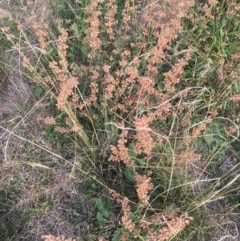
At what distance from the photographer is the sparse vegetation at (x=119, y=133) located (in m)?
2.09

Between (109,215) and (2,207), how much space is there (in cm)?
60

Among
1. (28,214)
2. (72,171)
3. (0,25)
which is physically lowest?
(28,214)

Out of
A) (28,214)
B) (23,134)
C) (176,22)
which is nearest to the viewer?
(176,22)

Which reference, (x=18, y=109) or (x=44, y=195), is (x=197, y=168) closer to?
(x=44, y=195)

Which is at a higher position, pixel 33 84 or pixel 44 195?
pixel 33 84

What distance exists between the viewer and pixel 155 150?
219 cm

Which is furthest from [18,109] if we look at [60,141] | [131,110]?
[131,110]

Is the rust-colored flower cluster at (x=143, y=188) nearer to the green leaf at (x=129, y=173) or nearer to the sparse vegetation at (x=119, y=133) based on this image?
the sparse vegetation at (x=119, y=133)

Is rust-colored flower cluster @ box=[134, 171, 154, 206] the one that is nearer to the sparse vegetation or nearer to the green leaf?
the sparse vegetation

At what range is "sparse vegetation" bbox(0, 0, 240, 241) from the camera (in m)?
2.09

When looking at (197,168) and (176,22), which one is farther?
(197,168)

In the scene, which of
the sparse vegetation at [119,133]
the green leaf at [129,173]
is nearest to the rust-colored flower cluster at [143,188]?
the sparse vegetation at [119,133]

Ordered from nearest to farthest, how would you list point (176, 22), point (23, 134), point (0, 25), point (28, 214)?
point (176, 22)
point (28, 214)
point (23, 134)
point (0, 25)

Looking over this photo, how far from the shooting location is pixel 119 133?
231 cm
